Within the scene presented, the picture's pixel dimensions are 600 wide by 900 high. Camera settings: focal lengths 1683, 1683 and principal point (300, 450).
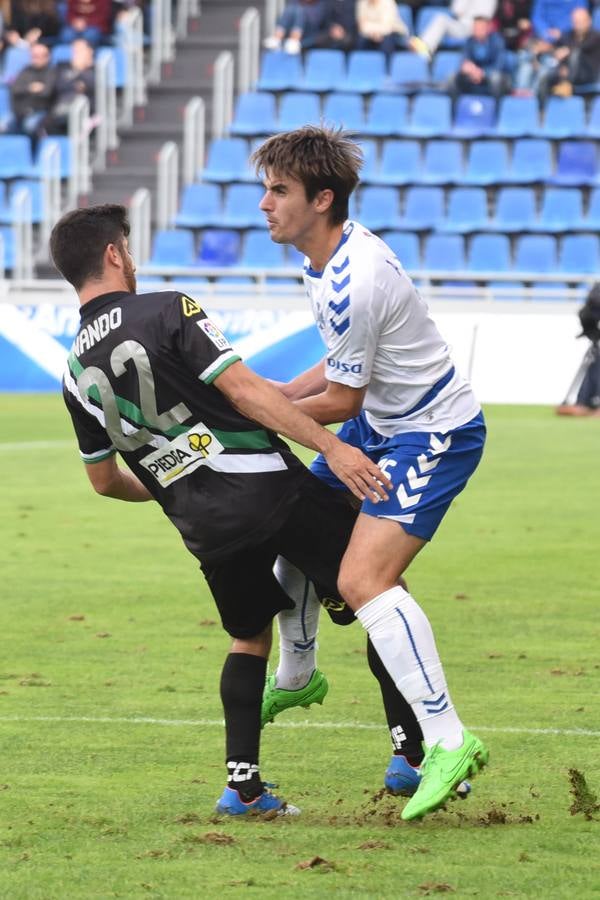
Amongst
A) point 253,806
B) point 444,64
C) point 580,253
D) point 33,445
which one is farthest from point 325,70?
point 253,806

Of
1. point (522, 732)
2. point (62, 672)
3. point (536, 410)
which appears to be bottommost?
point (536, 410)

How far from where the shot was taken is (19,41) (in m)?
29.8

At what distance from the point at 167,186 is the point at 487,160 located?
16.5ft

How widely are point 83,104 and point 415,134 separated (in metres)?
5.21

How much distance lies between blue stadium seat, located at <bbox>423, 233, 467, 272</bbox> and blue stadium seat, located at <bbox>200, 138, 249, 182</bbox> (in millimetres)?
3942

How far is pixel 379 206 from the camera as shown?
2550 centimetres

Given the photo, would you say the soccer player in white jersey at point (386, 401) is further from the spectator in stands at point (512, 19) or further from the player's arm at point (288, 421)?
the spectator in stands at point (512, 19)

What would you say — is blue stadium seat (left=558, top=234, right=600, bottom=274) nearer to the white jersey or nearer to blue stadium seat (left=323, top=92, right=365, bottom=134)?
blue stadium seat (left=323, top=92, right=365, bottom=134)

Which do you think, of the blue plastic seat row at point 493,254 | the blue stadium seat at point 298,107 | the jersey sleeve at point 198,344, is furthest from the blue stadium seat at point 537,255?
the jersey sleeve at point 198,344

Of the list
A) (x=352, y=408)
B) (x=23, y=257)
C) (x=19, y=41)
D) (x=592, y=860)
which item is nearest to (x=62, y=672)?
(x=352, y=408)

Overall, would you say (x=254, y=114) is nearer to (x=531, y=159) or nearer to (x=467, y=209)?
(x=467, y=209)

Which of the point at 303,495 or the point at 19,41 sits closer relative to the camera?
the point at 303,495

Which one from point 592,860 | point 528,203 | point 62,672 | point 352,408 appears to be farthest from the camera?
point 528,203

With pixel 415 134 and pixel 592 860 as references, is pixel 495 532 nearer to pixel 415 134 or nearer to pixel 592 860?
pixel 592 860
